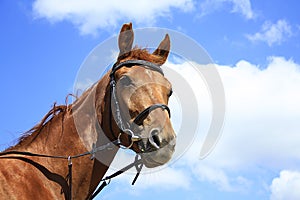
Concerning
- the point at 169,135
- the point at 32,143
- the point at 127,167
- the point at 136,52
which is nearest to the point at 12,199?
the point at 32,143

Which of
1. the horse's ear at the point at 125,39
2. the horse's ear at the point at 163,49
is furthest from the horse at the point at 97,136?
the horse's ear at the point at 163,49

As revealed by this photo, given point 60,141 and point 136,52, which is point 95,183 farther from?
point 136,52

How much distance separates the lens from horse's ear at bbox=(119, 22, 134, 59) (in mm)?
8219

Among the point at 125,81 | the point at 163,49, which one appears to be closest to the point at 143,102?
the point at 125,81

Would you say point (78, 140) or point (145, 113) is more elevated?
point (145, 113)

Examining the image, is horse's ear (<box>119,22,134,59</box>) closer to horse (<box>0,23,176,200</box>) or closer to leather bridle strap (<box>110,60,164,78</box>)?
horse (<box>0,23,176,200</box>)

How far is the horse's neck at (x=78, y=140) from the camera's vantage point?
25.5ft

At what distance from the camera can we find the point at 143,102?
7.61 m

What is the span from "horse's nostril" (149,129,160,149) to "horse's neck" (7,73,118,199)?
85 centimetres

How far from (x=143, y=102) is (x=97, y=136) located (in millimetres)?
1021

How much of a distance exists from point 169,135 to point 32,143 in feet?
7.93

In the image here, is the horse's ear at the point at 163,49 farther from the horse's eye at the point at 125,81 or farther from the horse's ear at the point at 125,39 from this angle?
the horse's eye at the point at 125,81

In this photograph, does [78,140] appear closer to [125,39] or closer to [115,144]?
[115,144]

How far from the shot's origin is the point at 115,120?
308 inches
